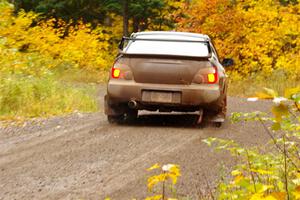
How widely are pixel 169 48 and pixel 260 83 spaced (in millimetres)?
12127

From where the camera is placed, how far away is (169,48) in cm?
976

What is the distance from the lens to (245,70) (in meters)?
25.2

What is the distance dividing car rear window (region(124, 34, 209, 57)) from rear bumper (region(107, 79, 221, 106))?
0.55 m

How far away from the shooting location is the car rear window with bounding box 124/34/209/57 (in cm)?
970

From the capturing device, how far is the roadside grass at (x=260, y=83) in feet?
64.6

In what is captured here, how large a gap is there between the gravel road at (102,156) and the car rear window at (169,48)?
1.22m

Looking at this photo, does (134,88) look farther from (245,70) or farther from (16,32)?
(245,70)

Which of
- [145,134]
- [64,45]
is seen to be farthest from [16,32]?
[145,134]

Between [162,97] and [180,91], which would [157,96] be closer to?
[162,97]

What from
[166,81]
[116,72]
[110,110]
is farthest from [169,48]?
[110,110]

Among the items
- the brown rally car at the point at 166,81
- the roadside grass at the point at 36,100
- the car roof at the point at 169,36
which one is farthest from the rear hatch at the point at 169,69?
the roadside grass at the point at 36,100

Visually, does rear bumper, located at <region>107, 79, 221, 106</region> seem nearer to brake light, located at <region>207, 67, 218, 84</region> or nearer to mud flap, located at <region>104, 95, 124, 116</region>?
brake light, located at <region>207, 67, 218, 84</region>

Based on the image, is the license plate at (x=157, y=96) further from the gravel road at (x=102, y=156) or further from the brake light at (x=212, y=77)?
the brake light at (x=212, y=77)

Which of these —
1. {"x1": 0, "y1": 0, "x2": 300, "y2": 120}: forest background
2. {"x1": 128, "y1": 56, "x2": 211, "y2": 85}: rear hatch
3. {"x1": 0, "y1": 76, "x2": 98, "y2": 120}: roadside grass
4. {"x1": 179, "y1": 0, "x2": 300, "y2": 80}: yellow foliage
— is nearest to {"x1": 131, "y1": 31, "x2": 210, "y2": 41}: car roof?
{"x1": 128, "y1": 56, "x2": 211, "y2": 85}: rear hatch
